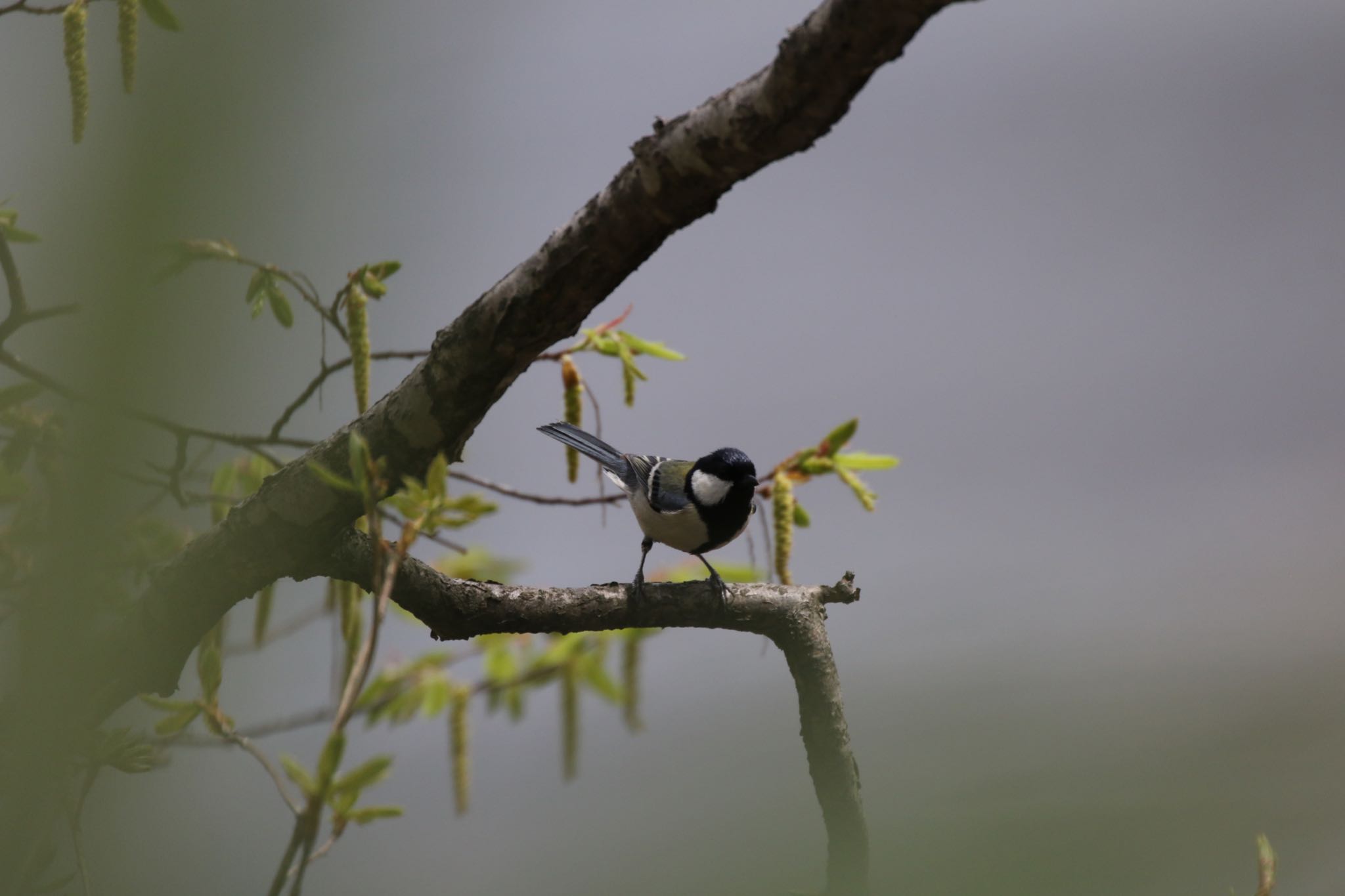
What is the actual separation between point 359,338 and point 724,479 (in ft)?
3.41

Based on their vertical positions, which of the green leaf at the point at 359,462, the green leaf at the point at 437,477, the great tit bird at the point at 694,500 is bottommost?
the green leaf at the point at 359,462

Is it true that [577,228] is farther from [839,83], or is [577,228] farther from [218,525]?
[218,525]

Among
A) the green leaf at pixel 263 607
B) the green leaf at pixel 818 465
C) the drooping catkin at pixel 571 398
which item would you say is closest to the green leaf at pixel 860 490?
the green leaf at pixel 818 465

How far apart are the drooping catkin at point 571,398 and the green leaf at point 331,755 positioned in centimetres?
140

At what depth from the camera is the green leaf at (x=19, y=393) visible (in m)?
1.48

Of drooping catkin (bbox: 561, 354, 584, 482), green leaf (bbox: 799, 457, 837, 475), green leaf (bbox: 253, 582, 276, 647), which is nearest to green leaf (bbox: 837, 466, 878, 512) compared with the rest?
green leaf (bbox: 799, 457, 837, 475)

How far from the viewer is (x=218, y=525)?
1.37m

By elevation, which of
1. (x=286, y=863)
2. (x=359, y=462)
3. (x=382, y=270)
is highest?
(x=382, y=270)

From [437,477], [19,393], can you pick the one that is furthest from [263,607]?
[437,477]

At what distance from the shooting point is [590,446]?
8.66 feet

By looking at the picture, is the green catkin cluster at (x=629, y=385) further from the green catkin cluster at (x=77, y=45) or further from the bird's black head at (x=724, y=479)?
the green catkin cluster at (x=77, y=45)

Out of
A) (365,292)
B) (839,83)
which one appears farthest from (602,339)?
(839,83)

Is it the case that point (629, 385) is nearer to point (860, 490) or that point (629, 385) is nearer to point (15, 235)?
point (860, 490)

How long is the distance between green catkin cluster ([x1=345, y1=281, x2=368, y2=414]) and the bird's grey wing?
0.97 metres
